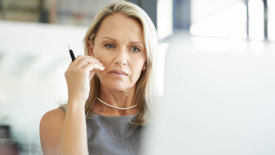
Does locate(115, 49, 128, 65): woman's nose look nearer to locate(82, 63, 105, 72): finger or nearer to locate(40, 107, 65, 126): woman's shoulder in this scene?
locate(82, 63, 105, 72): finger

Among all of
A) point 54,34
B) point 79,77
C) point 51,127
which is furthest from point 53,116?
point 54,34

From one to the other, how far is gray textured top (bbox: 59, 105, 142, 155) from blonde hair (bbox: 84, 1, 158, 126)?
0.08ft

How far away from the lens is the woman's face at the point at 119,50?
1.94ft

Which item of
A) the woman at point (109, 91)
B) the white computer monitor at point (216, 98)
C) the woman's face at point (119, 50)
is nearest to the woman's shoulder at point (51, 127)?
the woman at point (109, 91)

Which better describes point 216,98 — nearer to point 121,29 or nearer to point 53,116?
point 121,29

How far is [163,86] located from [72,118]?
269mm

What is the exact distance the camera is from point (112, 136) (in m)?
0.68

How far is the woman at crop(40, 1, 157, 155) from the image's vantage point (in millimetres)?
610

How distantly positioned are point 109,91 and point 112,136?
12 centimetres

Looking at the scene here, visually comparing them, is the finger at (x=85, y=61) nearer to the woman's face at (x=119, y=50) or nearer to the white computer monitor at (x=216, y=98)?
the woman's face at (x=119, y=50)

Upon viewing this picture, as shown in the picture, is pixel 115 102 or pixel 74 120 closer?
pixel 74 120

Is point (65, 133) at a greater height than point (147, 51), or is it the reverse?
point (147, 51)

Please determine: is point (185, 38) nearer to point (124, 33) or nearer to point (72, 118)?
point (124, 33)

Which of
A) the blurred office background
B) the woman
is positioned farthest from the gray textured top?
the blurred office background
